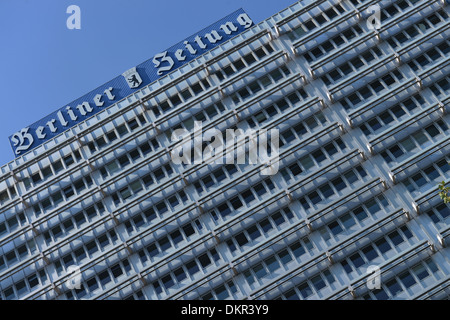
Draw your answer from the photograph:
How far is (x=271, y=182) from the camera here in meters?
58.4

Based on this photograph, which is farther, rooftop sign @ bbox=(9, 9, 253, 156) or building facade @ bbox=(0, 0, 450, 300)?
rooftop sign @ bbox=(9, 9, 253, 156)

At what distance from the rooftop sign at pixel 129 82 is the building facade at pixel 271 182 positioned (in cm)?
225

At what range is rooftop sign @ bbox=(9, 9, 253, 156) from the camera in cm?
6956

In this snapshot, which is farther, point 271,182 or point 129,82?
point 129,82

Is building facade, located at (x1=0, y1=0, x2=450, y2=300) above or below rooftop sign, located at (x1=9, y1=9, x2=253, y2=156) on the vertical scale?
below

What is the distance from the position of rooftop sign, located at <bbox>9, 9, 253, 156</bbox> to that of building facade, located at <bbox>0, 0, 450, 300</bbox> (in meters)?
2.25

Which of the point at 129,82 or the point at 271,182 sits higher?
the point at 129,82

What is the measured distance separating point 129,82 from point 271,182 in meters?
21.7

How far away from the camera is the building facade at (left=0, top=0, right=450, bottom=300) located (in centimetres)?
5312

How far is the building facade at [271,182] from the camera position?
5312 cm

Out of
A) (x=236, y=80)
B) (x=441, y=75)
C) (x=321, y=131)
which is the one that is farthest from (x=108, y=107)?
(x=441, y=75)

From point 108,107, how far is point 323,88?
2302cm

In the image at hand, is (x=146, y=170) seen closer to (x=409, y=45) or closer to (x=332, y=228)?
(x=332, y=228)
